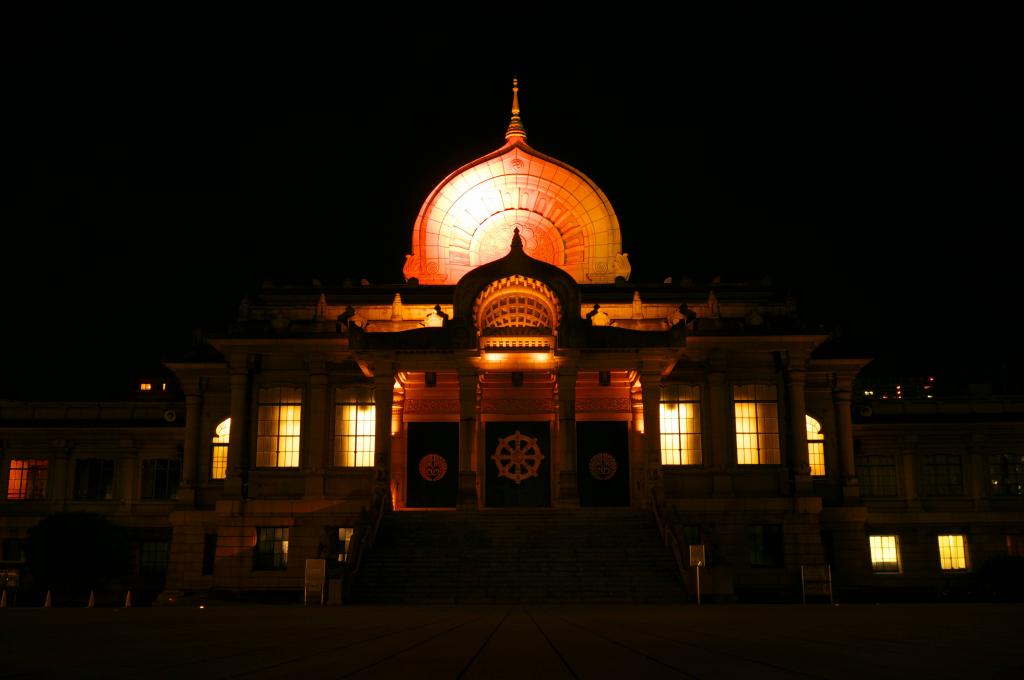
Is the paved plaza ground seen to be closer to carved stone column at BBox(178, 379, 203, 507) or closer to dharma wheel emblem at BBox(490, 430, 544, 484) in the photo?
carved stone column at BBox(178, 379, 203, 507)

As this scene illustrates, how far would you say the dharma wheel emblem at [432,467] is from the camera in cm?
3869

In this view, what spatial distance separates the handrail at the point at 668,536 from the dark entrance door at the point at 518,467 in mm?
7253

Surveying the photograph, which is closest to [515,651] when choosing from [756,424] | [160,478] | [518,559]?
[518,559]

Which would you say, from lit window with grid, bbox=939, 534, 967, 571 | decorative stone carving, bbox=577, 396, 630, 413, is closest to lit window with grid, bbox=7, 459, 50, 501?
decorative stone carving, bbox=577, 396, 630, 413

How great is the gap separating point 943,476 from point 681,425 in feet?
52.4

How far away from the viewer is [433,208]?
46156 mm

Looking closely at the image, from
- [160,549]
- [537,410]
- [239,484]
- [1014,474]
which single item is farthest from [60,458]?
[1014,474]

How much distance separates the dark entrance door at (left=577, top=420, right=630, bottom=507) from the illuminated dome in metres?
10.1

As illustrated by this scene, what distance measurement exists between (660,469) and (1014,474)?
845 inches

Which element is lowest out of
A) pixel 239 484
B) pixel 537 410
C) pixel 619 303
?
pixel 239 484

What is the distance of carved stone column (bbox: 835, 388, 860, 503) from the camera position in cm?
3719

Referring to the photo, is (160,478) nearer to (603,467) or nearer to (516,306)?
(516,306)

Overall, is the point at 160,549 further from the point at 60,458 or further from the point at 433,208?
the point at 433,208

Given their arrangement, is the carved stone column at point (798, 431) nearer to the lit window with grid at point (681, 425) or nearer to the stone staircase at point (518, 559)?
the lit window with grid at point (681, 425)
